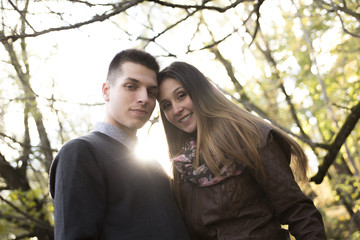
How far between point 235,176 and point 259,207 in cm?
22

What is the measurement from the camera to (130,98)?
2.03m

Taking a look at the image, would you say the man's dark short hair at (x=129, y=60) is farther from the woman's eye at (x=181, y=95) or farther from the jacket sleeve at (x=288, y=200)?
the jacket sleeve at (x=288, y=200)

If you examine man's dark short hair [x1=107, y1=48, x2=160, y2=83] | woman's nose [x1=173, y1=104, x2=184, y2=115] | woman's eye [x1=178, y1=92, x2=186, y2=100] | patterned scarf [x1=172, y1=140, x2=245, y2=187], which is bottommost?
patterned scarf [x1=172, y1=140, x2=245, y2=187]

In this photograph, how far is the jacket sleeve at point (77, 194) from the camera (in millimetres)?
1390

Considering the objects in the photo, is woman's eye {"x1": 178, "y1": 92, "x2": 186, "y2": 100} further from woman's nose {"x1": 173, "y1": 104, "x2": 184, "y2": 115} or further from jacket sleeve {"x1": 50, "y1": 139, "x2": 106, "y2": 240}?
jacket sleeve {"x1": 50, "y1": 139, "x2": 106, "y2": 240}

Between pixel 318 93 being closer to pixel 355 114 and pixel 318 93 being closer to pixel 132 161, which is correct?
pixel 355 114

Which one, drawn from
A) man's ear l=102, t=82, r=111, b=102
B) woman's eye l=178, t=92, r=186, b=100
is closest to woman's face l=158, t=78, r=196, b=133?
woman's eye l=178, t=92, r=186, b=100

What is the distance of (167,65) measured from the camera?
2.36m

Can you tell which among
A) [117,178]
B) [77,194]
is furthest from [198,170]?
[77,194]

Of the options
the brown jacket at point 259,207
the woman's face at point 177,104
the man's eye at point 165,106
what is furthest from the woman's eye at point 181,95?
the brown jacket at point 259,207

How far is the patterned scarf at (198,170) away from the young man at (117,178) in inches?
6.2

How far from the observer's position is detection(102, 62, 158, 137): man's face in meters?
2.01

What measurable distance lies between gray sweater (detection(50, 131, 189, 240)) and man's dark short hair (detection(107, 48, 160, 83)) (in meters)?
0.49

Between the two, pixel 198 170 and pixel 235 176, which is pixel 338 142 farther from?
pixel 198 170
